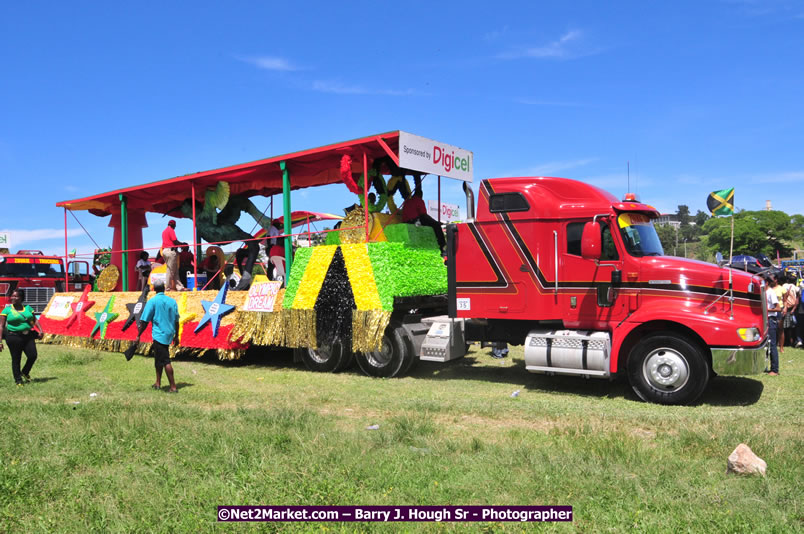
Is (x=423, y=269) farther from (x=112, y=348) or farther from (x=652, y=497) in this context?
(x=112, y=348)

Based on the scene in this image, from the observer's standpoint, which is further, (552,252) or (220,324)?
(220,324)

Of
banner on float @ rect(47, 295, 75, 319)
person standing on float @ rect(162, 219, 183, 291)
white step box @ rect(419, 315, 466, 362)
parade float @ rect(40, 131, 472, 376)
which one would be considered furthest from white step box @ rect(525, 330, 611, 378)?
banner on float @ rect(47, 295, 75, 319)

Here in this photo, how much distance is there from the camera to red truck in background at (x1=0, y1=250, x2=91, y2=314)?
21375 millimetres

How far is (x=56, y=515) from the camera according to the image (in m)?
4.37

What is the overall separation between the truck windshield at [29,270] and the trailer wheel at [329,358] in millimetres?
15563

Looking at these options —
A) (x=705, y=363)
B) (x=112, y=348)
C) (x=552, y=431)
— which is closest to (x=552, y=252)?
(x=705, y=363)

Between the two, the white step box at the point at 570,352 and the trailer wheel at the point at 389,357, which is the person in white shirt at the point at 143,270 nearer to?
the trailer wheel at the point at 389,357

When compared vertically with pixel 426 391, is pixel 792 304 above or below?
above

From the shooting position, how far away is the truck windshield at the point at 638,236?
8.58 m

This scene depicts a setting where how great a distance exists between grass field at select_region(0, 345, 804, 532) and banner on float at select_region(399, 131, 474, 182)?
3.85m

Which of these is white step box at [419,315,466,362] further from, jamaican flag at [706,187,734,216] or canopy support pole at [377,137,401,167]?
jamaican flag at [706,187,734,216]

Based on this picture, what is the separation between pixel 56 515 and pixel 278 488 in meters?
1.57

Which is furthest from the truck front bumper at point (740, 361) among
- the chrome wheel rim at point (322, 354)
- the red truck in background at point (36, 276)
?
the red truck in background at point (36, 276)

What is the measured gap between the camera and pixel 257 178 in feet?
44.8
